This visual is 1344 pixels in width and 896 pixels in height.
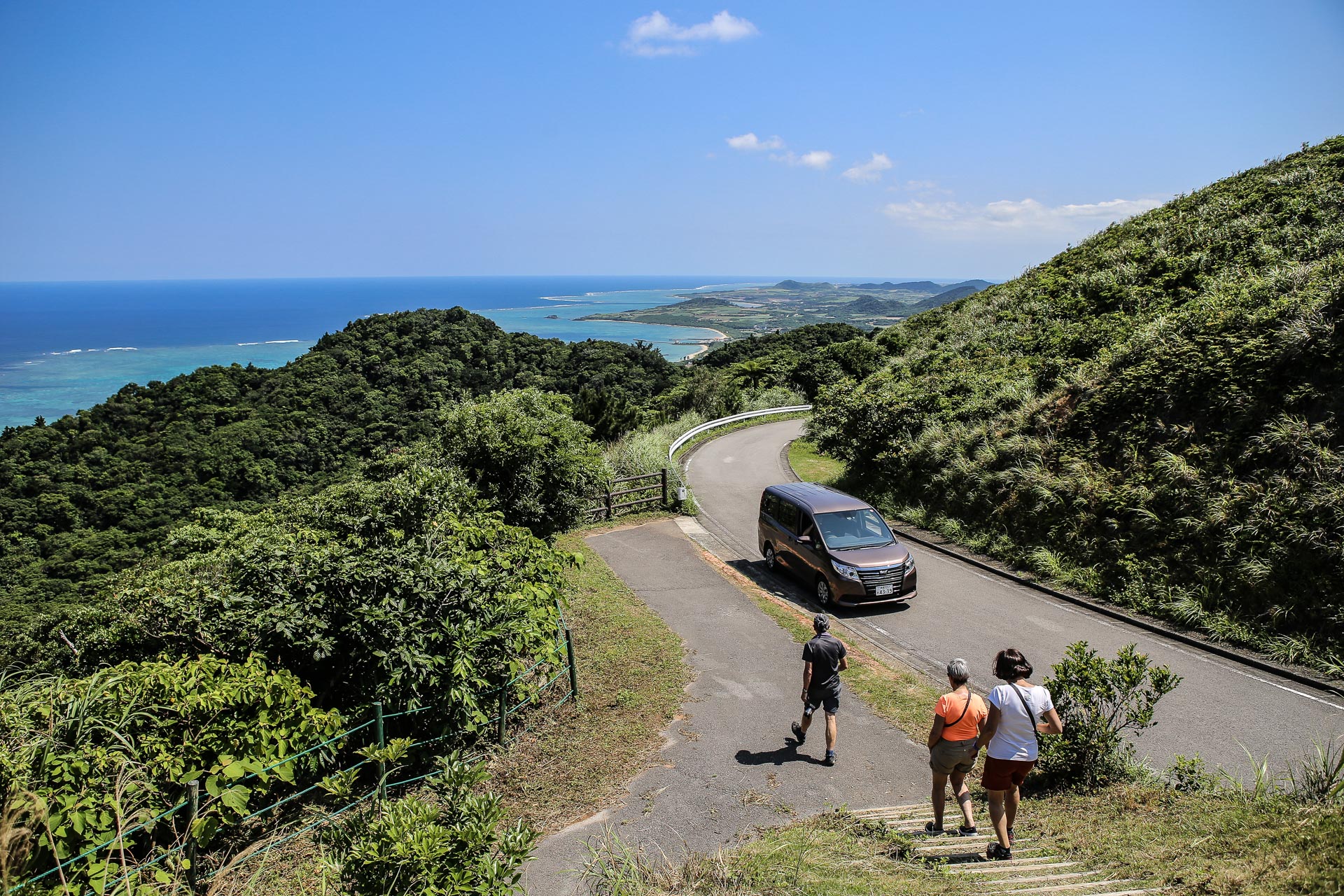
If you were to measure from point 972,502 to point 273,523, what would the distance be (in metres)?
14.8

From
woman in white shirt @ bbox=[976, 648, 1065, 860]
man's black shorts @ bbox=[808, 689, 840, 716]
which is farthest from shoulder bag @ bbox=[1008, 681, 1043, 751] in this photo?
man's black shorts @ bbox=[808, 689, 840, 716]

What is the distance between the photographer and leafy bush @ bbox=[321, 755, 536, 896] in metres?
3.69

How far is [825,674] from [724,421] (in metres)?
25.2

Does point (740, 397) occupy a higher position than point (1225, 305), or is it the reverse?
point (1225, 305)

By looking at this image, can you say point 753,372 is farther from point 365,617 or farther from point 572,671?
point 365,617

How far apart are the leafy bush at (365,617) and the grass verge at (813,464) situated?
50.4 feet

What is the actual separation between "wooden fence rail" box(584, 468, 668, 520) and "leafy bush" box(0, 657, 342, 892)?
12.3m

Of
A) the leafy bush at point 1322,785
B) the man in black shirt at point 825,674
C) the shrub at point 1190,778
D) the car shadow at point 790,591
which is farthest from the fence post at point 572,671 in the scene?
the leafy bush at point 1322,785

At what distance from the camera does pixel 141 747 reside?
547 centimetres

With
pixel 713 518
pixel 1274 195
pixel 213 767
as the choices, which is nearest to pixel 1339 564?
pixel 713 518

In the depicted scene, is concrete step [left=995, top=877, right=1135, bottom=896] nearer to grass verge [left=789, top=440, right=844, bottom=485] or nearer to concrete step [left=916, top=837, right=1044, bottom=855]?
concrete step [left=916, top=837, right=1044, bottom=855]

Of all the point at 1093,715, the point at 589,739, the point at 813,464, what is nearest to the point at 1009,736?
the point at 1093,715

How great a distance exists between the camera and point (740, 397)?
134 feet

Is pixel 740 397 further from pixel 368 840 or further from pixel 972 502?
pixel 368 840
